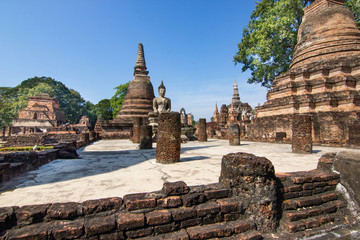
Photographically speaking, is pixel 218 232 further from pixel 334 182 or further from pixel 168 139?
pixel 168 139

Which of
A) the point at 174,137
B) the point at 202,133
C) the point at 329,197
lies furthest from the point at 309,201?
the point at 202,133

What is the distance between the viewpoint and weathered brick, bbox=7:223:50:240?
1610 millimetres

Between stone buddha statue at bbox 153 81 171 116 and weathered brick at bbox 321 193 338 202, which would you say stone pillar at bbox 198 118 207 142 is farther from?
weathered brick at bbox 321 193 338 202

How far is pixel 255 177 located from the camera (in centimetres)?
228

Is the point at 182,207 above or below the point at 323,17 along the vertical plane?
below

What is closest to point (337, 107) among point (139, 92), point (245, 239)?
point (245, 239)

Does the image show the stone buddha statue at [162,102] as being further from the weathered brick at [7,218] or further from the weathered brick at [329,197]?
the weathered brick at [7,218]

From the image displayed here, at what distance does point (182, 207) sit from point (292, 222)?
4.12 feet

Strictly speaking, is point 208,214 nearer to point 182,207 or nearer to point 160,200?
point 182,207

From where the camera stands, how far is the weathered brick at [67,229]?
1676 millimetres

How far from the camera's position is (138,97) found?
18797mm

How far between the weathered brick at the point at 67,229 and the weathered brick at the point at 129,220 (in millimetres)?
310

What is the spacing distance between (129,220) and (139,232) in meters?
0.16

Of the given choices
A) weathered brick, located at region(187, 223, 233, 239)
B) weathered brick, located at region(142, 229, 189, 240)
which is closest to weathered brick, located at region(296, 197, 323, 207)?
weathered brick, located at region(187, 223, 233, 239)
